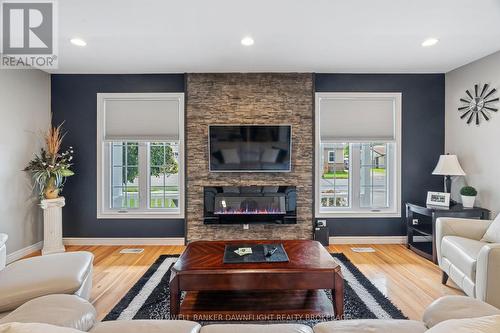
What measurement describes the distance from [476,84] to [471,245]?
242 centimetres

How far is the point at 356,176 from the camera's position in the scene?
4711 millimetres

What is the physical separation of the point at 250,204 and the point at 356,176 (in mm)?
1727

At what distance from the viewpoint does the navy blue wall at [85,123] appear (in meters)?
4.59

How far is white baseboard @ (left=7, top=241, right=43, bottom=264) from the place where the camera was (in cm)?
388

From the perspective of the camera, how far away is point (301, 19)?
9.24ft

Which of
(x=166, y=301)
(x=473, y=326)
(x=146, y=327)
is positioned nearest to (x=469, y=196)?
(x=473, y=326)

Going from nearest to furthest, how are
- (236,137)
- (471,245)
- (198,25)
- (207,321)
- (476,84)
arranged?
(207,321), (471,245), (198,25), (476,84), (236,137)

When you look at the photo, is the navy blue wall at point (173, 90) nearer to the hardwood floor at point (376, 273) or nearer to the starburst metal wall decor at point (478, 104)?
the hardwood floor at point (376, 273)

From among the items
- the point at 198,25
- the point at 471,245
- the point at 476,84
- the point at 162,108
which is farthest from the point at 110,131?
the point at 476,84

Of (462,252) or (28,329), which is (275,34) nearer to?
(462,252)

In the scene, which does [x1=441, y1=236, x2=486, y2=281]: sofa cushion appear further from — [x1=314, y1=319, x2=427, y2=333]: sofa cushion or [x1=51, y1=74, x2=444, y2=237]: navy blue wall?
[x1=51, y1=74, x2=444, y2=237]: navy blue wall

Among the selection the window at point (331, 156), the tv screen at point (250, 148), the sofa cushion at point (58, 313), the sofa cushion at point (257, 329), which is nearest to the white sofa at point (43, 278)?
the sofa cushion at point (58, 313)

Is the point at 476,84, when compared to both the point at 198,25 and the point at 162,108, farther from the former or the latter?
the point at 162,108

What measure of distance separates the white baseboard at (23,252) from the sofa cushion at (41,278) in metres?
2.05
